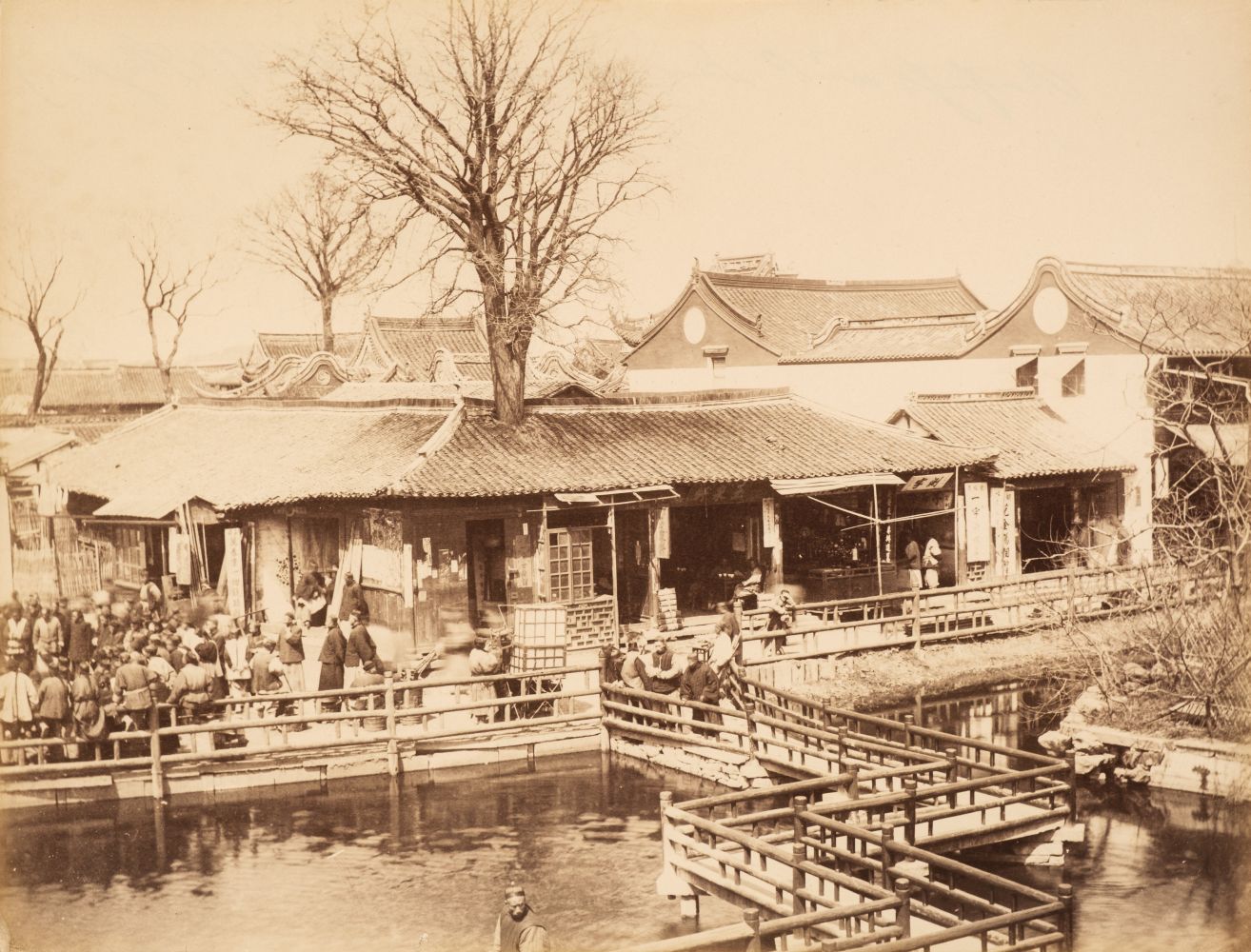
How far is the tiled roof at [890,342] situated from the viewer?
23.7m

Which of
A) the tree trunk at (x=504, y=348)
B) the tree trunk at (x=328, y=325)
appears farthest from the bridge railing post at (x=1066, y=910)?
the tree trunk at (x=504, y=348)

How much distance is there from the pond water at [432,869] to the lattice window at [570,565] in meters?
3.24

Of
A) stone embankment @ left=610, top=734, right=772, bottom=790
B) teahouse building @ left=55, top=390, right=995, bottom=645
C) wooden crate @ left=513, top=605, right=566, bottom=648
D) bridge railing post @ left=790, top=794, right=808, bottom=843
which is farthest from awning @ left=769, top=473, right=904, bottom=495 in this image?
bridge railing post @ left=790, top=794, right=808, bottom=843

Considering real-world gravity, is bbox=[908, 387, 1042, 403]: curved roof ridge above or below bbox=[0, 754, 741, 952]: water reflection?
above

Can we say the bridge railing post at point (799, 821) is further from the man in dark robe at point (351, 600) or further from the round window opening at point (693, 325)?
the round window opening at point (693, 325)

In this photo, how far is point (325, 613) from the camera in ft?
49.3

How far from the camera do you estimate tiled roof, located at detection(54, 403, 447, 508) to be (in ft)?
49.6

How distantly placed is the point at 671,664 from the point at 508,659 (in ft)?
6.90

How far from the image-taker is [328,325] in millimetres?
14102

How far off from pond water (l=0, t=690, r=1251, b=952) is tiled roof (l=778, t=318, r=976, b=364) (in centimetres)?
1130

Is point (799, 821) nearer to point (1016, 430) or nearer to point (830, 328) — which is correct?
point (1016, 430)

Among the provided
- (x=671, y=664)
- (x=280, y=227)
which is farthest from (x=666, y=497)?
(x=280, y=227)

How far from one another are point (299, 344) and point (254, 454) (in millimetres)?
2123

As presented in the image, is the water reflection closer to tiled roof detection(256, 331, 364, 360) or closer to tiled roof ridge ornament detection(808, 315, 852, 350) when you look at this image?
tiled roof detection(256, 331, 364, 360)
